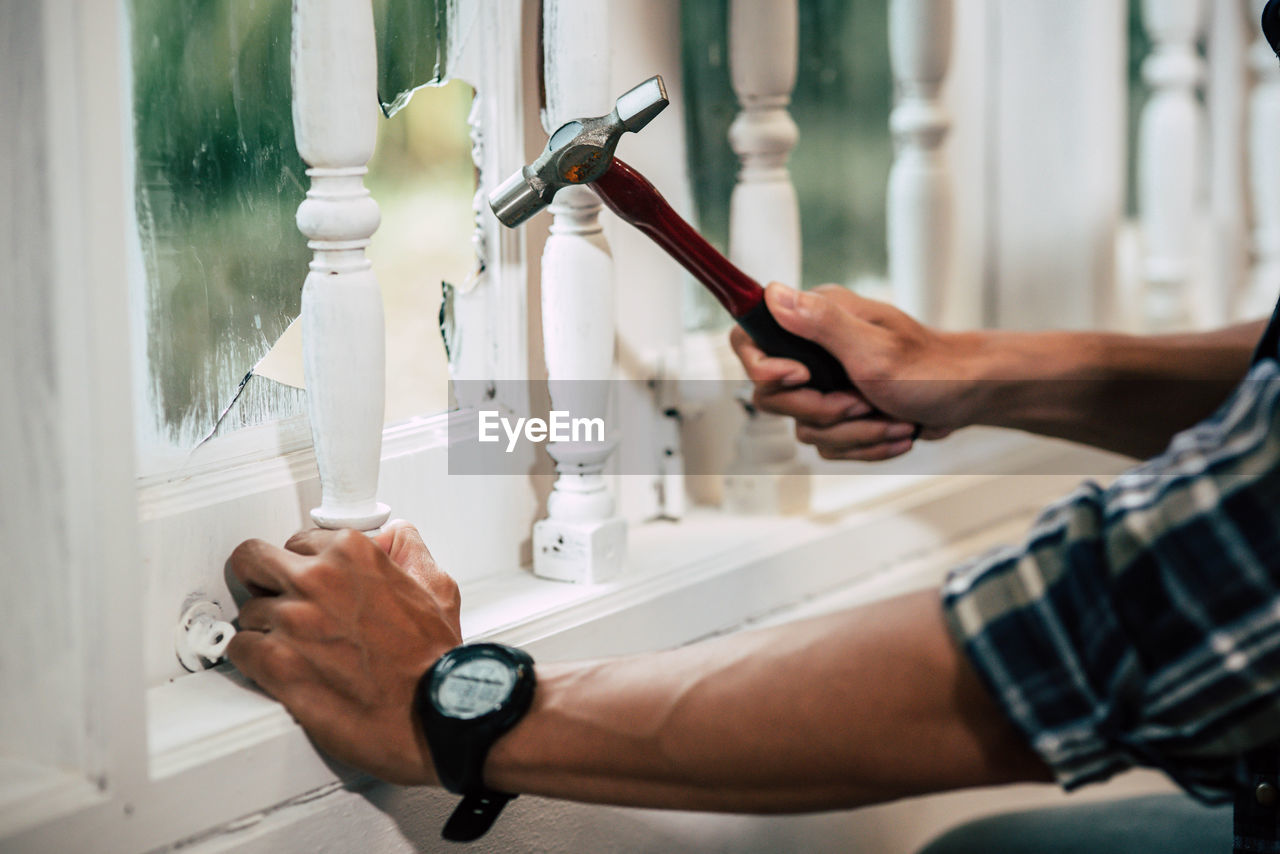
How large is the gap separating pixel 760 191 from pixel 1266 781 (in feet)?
2.28

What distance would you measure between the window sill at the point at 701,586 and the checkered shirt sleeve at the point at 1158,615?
0.46 meters

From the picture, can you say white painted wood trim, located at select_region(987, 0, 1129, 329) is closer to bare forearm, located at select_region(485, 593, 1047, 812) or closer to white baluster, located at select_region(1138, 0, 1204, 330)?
white baluster, located at select_region(1138, 0, 1204, 330)

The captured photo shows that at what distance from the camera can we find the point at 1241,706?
1.85ft

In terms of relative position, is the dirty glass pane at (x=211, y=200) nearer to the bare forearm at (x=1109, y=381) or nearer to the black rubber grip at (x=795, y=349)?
the black rubber grip at (x=795, y=349)

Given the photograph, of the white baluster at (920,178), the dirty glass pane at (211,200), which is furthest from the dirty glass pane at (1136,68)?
the dirty glass pane at (211,200)

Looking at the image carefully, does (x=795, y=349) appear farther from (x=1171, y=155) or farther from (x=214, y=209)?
(x=1171, y=155)

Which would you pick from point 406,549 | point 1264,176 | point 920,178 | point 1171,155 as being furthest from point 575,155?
point 1264,176

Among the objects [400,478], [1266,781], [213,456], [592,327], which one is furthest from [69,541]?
[1266,781]

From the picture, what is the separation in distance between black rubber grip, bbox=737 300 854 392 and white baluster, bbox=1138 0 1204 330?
98 centimetres

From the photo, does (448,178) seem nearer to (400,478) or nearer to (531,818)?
(400,478)

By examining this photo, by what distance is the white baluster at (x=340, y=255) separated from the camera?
0.82 meters

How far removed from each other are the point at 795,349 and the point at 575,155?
336 mm

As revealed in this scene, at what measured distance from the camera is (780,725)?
675mm

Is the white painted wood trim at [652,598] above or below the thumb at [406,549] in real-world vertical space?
below
